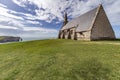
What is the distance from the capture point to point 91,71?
10.0m

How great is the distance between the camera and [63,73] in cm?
979

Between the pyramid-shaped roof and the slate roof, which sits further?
the slate roof

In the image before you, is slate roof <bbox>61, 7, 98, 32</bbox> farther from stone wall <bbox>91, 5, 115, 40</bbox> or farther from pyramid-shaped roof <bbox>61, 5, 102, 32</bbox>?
stone wall <bbox>91, 5, 115, 40</bbox>

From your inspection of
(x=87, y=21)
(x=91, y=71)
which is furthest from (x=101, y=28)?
(x=91, y=71)

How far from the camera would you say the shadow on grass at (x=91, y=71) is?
29.7 feet

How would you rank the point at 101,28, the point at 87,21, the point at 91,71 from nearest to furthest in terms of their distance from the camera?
the point at 91,71
the point at 101,28
the point at 87,21

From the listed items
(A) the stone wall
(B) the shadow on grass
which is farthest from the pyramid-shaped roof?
(B) the shadow on grass

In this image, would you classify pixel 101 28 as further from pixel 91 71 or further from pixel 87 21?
pixel 91 71

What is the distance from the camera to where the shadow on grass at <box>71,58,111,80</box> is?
9.06 meters

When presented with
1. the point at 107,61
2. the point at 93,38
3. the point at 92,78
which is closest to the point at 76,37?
the point at 93,38

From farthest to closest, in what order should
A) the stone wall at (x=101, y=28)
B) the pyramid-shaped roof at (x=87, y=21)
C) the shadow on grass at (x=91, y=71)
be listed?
1. the pyramid-shaped roof at (x=87, y=21)
2. the stone wall at (x=101, y=28)
3. the shadow on grass at (x=91, y=71)

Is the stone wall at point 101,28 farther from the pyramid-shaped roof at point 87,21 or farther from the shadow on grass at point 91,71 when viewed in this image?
the shadow on grass at point 91,71

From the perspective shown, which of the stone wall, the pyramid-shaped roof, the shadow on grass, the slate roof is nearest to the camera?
the shadow on grass

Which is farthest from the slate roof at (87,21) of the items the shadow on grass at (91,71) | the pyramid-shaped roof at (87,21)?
the shadow on grass at (91,71)
